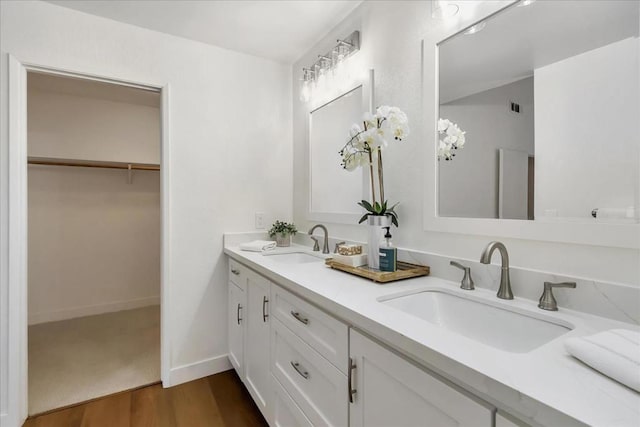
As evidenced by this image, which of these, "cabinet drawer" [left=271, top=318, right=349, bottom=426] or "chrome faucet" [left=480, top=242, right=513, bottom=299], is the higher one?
"chrome faucet" [left=480, top=242, right=513, bottom=299]

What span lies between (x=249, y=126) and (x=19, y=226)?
4.89 feet

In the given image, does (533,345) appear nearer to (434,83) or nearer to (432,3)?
(434,83)

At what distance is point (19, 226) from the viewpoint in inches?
65.7

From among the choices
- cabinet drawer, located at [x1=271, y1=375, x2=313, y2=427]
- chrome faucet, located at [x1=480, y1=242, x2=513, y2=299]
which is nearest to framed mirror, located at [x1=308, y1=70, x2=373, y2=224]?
chrome faucet, located at [x1=480, y1=242, x2=513, y2=299]

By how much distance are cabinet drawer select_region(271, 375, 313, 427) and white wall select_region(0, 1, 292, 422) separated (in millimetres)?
952

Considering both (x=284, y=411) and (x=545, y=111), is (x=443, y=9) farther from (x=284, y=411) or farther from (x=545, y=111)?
(x=284, y=411)

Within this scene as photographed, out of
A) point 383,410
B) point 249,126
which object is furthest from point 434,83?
point 249,126

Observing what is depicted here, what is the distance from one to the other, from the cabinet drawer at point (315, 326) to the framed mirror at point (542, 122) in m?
0.63

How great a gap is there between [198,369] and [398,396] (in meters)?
1.84

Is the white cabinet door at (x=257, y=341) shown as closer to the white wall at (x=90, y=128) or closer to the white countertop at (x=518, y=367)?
the white countertop at (x=518, y=367)

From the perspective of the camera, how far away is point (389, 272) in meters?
1.24

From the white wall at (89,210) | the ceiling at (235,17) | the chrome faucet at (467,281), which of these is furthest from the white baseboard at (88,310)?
the chrome faucet at (467,281)

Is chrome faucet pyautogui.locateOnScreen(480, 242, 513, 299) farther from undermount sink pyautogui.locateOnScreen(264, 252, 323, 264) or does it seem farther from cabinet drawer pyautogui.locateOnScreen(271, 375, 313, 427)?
undermount sink pyautogui.locateOnScreen(264, 252, 323, 264)

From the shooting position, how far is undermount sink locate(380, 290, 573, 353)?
0.86 m
